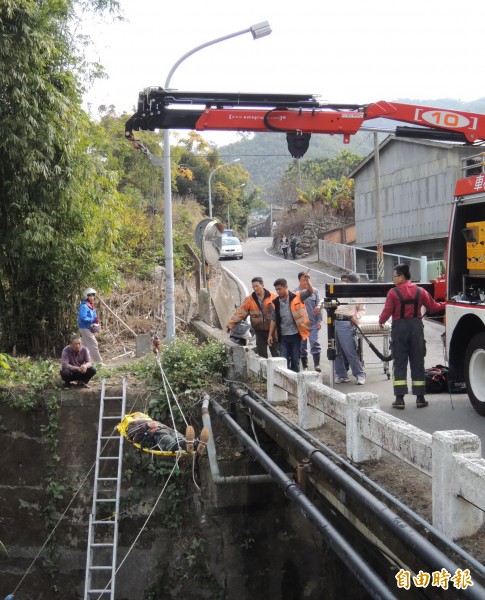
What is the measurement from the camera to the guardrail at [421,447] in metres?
4.30

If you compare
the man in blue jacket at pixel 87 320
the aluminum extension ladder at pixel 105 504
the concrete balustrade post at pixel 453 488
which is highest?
the man in blue jacket at pixel 87 320

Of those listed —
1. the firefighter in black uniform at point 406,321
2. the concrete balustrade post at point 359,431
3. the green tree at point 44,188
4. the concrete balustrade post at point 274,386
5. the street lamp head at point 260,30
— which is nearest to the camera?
the concrete balustrade post at point 359,431

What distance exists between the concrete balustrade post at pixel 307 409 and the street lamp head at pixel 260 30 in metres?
8.44

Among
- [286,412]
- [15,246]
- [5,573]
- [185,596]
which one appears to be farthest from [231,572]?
[15,246]

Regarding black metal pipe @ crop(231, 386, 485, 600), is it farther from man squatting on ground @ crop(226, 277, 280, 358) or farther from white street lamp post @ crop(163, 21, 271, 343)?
white street lamp post @ crop(163, 21, 271, 343)

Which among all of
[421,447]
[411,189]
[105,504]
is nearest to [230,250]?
[411,189]

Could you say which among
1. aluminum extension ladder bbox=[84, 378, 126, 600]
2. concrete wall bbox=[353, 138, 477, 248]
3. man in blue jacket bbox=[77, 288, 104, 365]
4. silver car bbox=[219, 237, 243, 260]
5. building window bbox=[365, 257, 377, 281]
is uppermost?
concrete wall bbox=[353, 138, 477, 248]

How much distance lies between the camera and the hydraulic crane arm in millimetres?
9617

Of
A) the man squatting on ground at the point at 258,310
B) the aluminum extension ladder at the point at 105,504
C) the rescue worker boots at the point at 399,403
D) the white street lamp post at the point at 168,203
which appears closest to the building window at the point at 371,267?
the white street lamp post at the point at 168,203

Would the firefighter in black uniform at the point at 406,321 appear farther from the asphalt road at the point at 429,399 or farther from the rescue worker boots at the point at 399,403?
the asphalt road at the point at 429,399

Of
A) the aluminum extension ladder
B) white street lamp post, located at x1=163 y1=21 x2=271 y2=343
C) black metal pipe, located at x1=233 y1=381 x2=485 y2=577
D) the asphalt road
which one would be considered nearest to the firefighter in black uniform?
the asphalt road

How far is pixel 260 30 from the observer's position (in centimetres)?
1331

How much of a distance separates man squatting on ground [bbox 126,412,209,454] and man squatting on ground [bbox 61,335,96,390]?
1.33 metres

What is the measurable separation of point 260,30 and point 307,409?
28.9ft
